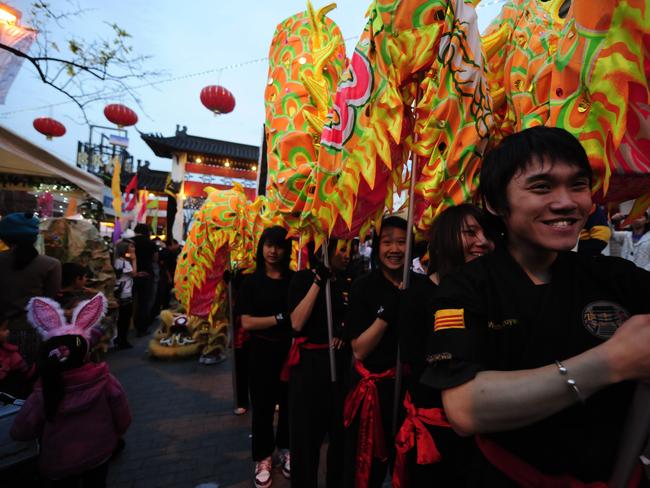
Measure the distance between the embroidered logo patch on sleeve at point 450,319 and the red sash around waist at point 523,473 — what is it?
0.34m

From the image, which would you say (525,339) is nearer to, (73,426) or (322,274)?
(322,274)

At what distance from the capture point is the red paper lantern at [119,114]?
40.4 feet

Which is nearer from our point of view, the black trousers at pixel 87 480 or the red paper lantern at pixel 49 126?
the black trousers at pixel 87 480

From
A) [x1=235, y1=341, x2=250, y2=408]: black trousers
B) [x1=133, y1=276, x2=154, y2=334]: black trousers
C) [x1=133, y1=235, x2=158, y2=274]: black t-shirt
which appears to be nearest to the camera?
[x1=235, y1=341, x2=250, y2=408]: black trousers

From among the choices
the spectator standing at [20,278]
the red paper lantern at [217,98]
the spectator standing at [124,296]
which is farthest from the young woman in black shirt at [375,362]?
the red paper lantern at [217,98]

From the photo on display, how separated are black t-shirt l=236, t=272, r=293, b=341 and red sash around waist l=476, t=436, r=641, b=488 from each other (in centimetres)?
190

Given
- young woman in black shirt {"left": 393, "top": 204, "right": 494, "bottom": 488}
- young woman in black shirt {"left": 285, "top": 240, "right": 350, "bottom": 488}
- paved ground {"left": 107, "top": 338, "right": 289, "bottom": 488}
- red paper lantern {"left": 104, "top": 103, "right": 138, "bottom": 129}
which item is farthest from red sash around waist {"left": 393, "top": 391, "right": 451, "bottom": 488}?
red paper lantern {"left": 104, "top": 103, "right": 138, "bottom": 129}

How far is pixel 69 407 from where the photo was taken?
182 centimetres

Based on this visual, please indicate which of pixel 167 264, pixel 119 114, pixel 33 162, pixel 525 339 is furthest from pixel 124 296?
pixel 119 114

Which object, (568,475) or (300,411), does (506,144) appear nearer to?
(568,475)

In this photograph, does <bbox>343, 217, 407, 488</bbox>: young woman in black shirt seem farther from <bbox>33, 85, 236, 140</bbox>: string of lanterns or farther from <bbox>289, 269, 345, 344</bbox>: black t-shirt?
<bbox>33, 85, 236, 140</bbox>: string of lanterns

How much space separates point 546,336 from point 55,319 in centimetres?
229

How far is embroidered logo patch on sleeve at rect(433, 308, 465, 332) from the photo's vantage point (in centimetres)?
88

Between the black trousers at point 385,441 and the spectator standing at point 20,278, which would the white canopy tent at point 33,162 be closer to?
the spectator standing at point 20,278
